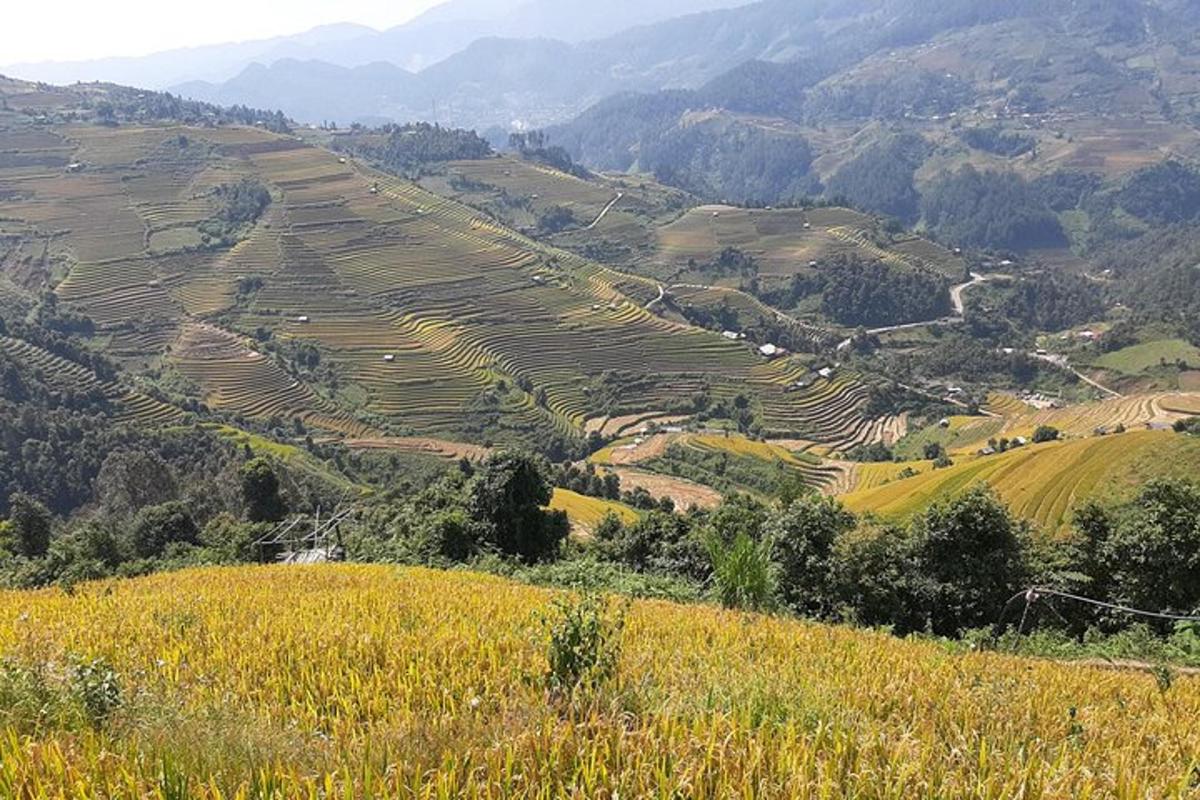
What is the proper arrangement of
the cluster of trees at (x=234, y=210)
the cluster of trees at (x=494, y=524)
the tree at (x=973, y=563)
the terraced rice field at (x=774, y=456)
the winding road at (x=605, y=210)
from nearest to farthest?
the tree at (x=973, y=563) < the cluster of trees at (x=494, y=524) < the terraced rice field at (x=774, y=456) < the cluster of trees at (x=234, y=210) < the winding road at (x=605, y=210)

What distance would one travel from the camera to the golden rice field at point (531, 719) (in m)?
2.39

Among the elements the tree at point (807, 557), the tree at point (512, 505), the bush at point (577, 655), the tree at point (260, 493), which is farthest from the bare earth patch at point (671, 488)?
the bush at point (577, 655)

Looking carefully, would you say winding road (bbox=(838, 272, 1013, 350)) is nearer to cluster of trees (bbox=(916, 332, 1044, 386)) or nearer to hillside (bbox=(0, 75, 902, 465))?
cluster of trees (bbox=(916, 332, 1044, 386))

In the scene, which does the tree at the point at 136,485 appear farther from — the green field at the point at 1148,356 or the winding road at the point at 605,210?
the winding road at the point at 605,210

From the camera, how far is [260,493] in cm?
3844

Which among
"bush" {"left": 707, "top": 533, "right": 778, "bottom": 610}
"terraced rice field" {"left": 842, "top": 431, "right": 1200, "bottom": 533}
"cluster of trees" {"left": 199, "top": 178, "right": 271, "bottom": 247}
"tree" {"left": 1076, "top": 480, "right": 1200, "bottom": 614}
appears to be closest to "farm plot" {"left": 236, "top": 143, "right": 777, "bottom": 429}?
"cluster of trees" {"left": 199, "top": 178, "right": 271, "bottom": 247}

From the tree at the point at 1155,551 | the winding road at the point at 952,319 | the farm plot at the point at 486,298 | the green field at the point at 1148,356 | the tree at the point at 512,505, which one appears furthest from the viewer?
the winding road at the point at 952,319

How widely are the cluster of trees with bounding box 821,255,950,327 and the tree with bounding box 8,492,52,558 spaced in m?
117

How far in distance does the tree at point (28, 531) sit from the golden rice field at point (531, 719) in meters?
32.0

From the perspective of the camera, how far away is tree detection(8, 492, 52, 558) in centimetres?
3133

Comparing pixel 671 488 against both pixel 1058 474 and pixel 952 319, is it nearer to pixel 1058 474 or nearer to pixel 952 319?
pixel 1058 474

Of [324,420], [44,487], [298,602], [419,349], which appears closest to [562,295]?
[419,349]

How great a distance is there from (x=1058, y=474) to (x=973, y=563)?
995 inches

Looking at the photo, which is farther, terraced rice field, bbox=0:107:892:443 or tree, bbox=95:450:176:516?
terraced rice field, bbox=0:107:892:443
